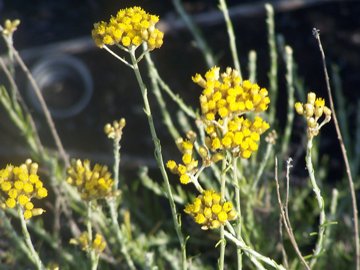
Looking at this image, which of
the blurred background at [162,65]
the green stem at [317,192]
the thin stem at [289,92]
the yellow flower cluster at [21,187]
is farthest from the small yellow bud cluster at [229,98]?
the blurred background at [162,65]

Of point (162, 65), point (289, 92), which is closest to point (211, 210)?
point (289, 92)

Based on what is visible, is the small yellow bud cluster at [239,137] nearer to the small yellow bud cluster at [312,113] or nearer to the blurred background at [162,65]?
the small yellow bud cluster at [312,113]

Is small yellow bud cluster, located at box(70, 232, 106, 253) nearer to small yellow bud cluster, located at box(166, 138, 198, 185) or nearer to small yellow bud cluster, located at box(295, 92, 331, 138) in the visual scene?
small yellow bud cluster, located at box(166, 138, 198, 185)

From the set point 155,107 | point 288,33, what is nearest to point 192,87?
point 155,107

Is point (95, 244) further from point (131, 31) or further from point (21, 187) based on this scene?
point (131, 31)

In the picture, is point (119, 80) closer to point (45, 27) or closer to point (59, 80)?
point (59, 80)

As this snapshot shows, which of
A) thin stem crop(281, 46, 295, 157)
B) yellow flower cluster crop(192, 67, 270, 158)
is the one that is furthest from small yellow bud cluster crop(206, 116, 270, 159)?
thin stem crop(281, 46, 295, 157)
